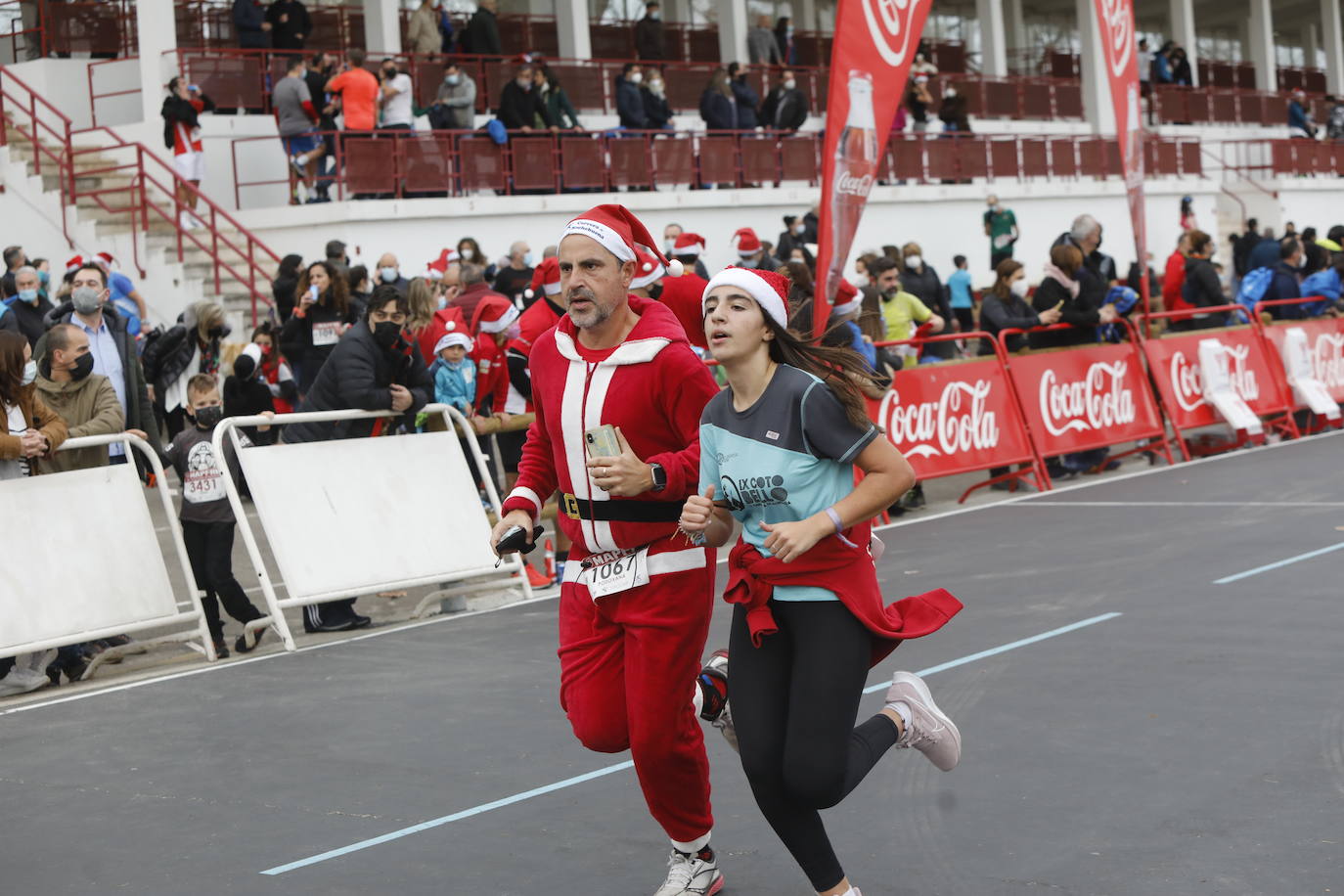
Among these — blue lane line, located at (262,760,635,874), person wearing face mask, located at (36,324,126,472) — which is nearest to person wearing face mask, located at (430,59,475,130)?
person wearing face mask, located at (36,324,126,472)

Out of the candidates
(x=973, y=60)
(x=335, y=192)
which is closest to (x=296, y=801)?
(x=335, y=192)

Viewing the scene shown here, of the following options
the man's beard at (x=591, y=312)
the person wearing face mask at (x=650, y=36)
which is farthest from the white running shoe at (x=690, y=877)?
the person wearing face mask at (x=650, y=36)

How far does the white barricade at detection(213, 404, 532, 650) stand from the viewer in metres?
9.78

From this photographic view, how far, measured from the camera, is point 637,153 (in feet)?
83.0

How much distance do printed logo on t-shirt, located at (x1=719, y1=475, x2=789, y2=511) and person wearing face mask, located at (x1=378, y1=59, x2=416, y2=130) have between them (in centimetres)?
1906

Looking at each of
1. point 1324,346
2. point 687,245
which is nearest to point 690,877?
point 687,245

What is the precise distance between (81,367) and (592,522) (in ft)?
18.6

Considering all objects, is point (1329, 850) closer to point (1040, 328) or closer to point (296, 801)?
point (296, 801)

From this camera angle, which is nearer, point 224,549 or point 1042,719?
point 1042,719

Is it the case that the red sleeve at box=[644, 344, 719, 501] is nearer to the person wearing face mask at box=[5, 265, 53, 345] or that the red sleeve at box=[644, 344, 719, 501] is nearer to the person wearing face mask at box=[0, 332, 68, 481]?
the person wearing face mask at box=[0, 332, 68, 481]

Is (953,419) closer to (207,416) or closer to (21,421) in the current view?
(207,416)

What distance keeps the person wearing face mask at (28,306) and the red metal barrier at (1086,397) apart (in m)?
7.91

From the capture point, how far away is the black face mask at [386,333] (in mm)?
10391

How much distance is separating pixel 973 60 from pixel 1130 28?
2734 centimetres
